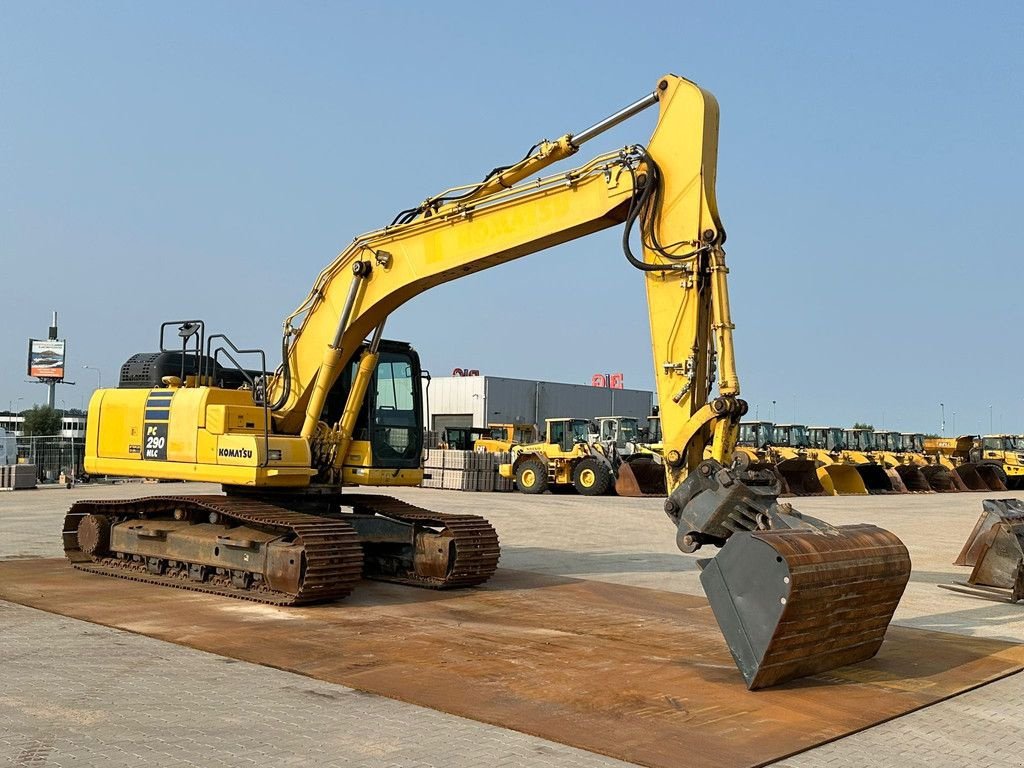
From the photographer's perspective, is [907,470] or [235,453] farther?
[907,470]

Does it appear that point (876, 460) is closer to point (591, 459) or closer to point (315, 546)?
point (591, 459)

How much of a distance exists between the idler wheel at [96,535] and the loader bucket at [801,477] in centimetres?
2518

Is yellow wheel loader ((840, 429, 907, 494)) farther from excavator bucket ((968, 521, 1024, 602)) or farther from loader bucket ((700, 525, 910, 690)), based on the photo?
loader bucket ((700, 525, 910, 690))

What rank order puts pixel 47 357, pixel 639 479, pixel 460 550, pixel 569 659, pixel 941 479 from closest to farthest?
pixel 569 659 < pixel 460 550 < pixel 639 479 < pixel 941 479 < pixel 47 357

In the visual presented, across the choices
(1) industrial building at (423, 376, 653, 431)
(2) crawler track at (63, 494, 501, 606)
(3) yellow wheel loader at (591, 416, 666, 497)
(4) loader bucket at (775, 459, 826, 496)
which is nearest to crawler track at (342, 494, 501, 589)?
(2) crawler track at (63, 494, 501, 606)

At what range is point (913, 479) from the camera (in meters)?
39.8

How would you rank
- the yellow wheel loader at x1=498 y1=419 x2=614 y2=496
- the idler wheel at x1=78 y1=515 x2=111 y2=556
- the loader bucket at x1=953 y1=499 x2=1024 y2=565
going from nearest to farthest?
the loader bucket at x1=953 y1=499 x2=1024 y2=565 → the idler wheel at x1=78 y1=515 x2=111 y2=556 → the yellow wheel loader at x1=498 y1=419 x2=614 y2=496

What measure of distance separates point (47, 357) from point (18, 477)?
42.5m

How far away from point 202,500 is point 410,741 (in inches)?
279

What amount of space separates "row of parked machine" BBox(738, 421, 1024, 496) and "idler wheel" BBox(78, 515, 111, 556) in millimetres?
22794

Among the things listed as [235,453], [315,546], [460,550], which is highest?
[235,453]

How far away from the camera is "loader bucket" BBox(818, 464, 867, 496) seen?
117 feet

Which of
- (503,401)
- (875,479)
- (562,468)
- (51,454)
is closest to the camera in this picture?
(562,468)

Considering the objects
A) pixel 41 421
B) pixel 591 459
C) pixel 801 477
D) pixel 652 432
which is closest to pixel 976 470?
pixel 801 477
